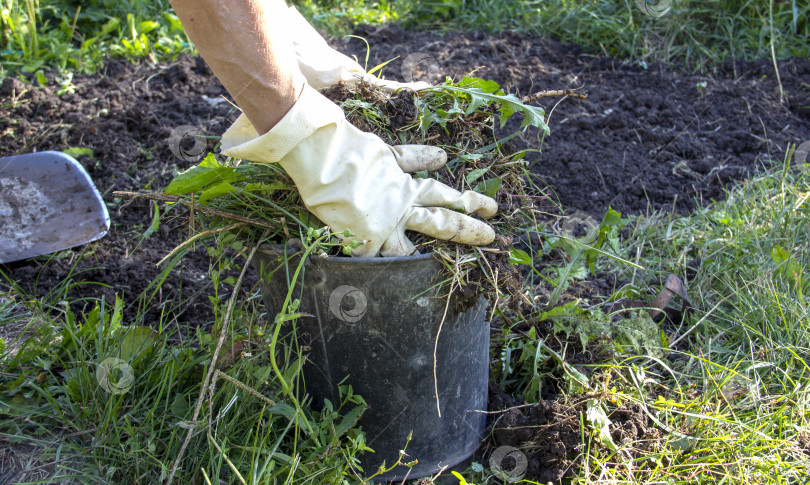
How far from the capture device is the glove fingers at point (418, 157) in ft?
5.41

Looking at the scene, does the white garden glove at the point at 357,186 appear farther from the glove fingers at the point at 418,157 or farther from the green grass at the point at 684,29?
the green grass at the point at 684,29

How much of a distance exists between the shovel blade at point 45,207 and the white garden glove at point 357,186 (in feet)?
4.44

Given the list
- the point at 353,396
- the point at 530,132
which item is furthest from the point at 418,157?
the point at 530,132

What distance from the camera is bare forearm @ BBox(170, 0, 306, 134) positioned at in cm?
134

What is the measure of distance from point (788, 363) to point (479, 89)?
1344 millimetres

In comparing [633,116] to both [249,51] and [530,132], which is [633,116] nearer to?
[530,132]

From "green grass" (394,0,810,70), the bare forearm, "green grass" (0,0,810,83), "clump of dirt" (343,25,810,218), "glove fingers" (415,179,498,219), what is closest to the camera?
the bare forearm

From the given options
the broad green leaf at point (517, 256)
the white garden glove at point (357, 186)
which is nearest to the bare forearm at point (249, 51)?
the white garden glove at point (357, 186)

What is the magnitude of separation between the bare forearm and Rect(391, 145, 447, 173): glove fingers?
320 millimetres

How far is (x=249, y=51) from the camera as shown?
54.2 inches

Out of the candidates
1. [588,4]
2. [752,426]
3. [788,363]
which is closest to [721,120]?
[588,4]

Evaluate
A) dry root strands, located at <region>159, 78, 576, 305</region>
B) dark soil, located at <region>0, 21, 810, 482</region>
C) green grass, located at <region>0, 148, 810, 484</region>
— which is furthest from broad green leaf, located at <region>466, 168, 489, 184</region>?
dark soil, located at <region>0, 21, 810, 482</region>

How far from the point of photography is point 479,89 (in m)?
1.79

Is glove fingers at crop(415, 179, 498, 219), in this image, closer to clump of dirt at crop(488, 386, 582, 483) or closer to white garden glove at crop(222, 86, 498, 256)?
white garden glove at crop(222, 86, 498, 256)
